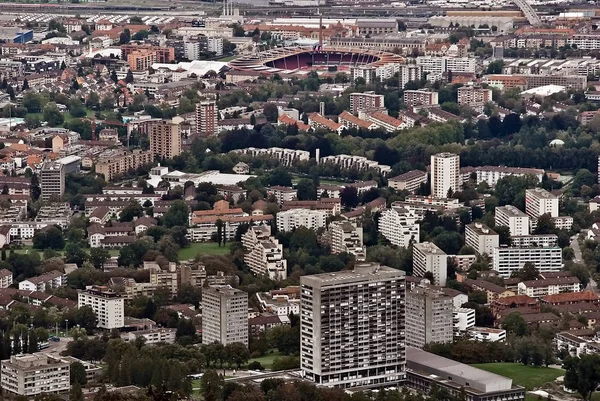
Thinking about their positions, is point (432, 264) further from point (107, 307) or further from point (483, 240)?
point (107, 307)

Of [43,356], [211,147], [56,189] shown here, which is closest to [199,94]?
[211,147]

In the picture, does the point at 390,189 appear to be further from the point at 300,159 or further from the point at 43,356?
the point at 43,356

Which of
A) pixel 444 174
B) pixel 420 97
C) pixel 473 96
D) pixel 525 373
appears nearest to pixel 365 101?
pixel 420 97

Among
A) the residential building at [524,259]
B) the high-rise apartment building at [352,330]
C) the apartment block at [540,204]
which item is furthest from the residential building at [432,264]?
the high-rise apartment building at [352,330]

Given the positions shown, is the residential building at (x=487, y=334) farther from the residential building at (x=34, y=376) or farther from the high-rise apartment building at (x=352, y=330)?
the residential building at (x=34, y=376)

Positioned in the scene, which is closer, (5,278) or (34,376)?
(34,376)

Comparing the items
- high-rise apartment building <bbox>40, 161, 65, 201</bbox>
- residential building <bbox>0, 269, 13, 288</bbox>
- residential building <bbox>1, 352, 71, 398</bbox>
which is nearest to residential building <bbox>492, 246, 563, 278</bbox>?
residential building <bbox>0, 269, 13, 288</bbox>
